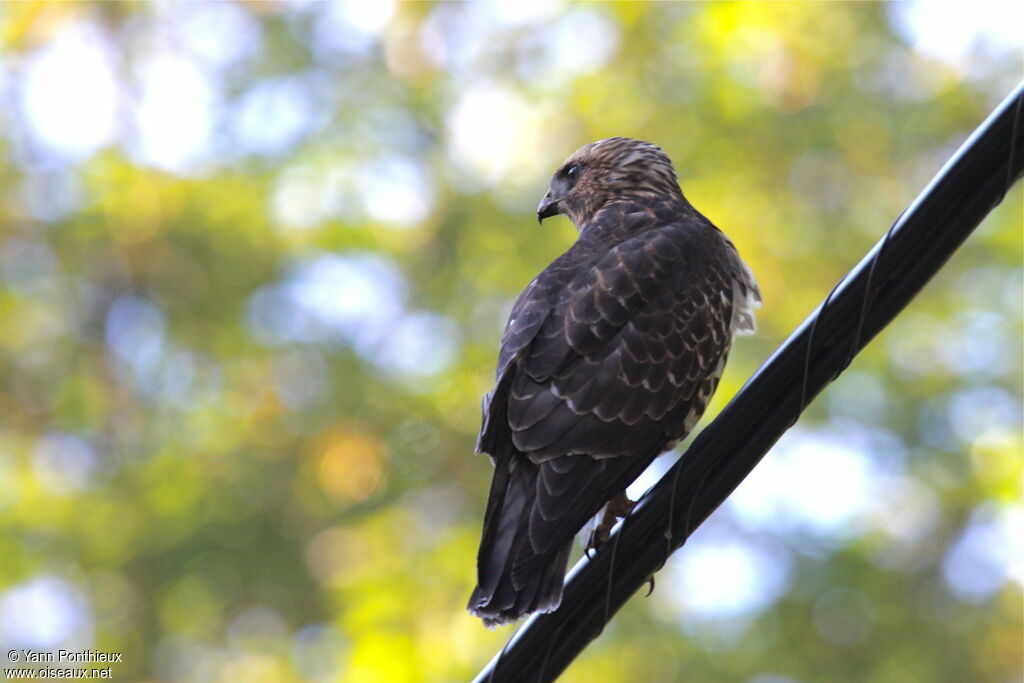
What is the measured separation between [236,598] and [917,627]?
452 centimetres

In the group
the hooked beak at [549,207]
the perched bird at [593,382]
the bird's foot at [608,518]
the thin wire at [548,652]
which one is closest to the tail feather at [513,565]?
the perched bird at [593,382]

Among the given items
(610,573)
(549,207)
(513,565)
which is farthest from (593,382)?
(549,207)

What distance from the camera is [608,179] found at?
511cm

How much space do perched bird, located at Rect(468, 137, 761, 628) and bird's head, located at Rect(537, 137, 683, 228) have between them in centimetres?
65

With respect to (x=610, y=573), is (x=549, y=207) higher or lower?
higher

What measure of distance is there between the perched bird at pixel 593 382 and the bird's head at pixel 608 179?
0.65 meters

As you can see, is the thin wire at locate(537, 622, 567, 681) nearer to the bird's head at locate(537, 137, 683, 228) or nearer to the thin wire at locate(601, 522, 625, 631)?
the thin wire at locate(601, 522, 625, 631)

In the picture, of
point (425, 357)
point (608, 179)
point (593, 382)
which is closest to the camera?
point (593, 382)

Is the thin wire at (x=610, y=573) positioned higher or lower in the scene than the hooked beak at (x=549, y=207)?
lower

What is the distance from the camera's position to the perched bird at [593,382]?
10.8 ft

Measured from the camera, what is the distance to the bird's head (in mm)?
5016

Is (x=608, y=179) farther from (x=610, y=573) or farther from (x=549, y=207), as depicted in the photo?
(x=610, y=573)

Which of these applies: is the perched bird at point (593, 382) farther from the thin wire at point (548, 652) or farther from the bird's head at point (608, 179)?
the bird's head at point (608, 179)

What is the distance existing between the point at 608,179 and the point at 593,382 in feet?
5.62
